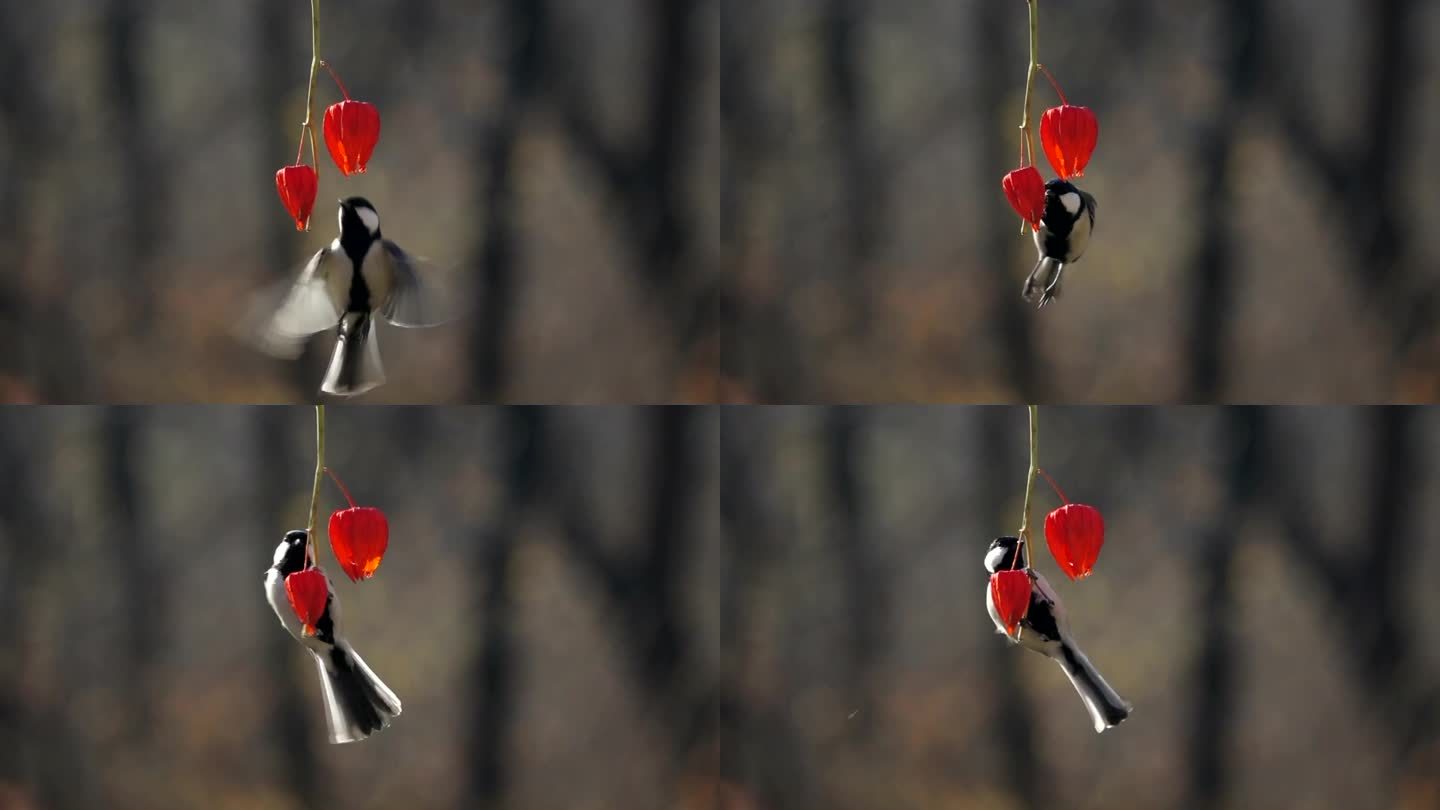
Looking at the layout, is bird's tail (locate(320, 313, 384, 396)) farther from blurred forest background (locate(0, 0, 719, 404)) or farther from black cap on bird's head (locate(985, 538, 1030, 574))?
A: black cap on bird's head (locate(985, 538, 1030, 574))

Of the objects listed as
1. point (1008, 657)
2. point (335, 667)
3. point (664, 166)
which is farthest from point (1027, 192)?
point (335, 667)

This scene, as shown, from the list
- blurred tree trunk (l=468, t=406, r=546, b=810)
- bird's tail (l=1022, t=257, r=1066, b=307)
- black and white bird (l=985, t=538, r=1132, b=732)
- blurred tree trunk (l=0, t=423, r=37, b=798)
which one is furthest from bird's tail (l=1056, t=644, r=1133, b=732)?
blurred tree trunk (l=0, t=423, r=37, b=798)

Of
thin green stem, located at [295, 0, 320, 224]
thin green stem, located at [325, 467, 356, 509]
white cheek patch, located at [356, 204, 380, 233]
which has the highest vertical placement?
thin green stem, located at [295, 0, 320, 224]

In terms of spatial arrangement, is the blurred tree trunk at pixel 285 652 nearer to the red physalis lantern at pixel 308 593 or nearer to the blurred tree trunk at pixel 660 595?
the red physalis lantern at pixel 308 593

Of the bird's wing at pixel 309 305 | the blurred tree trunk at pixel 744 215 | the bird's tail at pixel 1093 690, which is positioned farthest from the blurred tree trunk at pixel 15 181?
the bird's tail at pixel 1093 690

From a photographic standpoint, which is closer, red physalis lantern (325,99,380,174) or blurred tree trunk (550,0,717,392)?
red physalis lantern (325,99,380,174)

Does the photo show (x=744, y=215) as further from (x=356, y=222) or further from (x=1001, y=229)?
(x=356, y=222)
